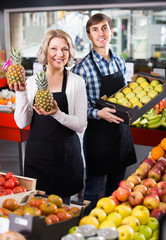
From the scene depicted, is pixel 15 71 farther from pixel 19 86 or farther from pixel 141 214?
pixel 141 214

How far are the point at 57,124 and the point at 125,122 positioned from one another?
64cm

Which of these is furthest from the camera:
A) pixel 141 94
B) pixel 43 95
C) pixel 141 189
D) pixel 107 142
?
pixel 107 142

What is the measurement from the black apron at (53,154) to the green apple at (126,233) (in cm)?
121

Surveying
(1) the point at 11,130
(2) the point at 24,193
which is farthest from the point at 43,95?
(1) the point at 11,130

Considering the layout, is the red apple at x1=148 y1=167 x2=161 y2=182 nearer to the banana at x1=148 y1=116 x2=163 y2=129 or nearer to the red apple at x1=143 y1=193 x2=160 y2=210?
the red apple at x1=143 y1=193 x2=160 y2=210

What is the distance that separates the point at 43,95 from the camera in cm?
237

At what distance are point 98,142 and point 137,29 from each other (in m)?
5.37

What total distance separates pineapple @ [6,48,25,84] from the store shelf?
1.90 metres

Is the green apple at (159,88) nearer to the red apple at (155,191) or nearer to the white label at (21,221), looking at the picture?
the red apple at (155,191)

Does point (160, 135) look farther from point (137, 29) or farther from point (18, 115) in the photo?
point (137, 29)

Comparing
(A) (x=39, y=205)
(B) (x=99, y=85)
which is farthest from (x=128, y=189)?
(B) (x=99, y=85)

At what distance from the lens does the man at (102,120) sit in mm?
3154

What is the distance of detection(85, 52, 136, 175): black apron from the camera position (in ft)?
10.7

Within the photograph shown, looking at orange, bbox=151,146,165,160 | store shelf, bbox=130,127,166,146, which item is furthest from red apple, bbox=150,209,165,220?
store shelf, bbox=130,127,166,146
